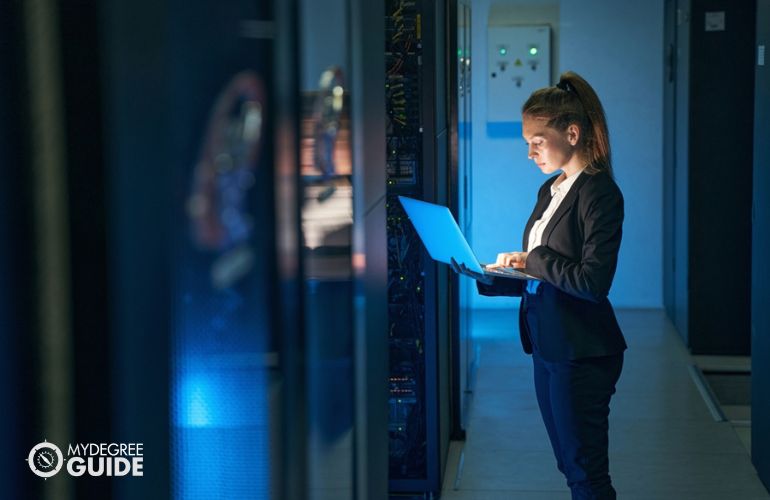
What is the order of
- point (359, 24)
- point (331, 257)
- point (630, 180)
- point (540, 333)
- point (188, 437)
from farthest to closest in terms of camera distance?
point (630, 180)
point (540, 333)
point (359, 24)
point (331, 257)
point (188, 437)

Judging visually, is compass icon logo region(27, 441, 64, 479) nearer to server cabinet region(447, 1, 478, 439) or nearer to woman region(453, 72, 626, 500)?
woman region(453, 72, 626, 500)

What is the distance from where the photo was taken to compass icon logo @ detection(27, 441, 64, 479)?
0.78 metres

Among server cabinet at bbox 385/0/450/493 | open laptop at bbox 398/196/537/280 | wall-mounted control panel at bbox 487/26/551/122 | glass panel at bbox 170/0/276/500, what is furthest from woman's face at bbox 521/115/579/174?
wall-mounted control panel at bbox 487/26/551/122

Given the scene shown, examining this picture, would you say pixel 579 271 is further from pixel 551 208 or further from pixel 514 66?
pixel 514 66

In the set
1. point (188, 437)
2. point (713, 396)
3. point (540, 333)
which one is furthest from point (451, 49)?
point (188, 437)

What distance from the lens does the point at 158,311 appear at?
789 mm

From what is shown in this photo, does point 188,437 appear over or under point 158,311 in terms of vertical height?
under

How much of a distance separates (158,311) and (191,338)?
0.05 metres

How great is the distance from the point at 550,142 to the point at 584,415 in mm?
707

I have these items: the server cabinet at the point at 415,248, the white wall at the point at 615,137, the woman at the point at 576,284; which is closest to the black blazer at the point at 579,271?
the woman at the point at 576,284

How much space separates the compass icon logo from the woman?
6.81 feet

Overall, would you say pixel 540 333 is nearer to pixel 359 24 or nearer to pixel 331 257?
pixel 359 24

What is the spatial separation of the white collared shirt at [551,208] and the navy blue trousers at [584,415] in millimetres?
353

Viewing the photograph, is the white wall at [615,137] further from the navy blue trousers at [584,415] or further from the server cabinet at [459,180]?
the navy blue trousers at [584,415]
